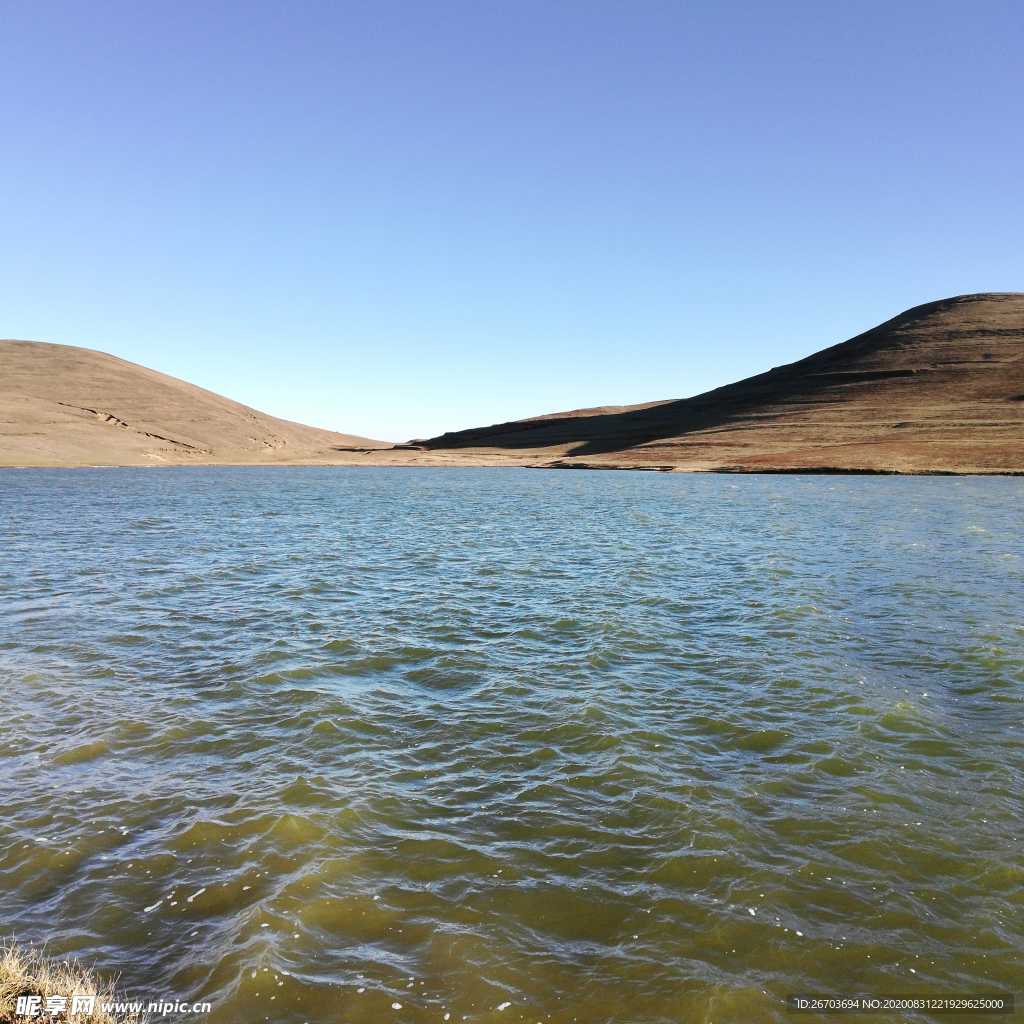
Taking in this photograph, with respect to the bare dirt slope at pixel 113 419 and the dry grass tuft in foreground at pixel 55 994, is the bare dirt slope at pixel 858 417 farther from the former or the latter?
the dry grass tuft in foreground at pixel 55 994

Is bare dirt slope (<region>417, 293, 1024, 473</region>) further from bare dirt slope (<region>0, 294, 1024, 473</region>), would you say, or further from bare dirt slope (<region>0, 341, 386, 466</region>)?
bare dirt slope (<region>0, 341, 386, 466</region>)

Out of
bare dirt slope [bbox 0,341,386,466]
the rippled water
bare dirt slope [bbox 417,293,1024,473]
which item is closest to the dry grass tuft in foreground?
the rippled water

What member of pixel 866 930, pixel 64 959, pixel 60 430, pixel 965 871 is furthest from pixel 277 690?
pixel 60 430

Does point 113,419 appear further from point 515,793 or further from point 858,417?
point 515,793

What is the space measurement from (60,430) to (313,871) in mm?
130722

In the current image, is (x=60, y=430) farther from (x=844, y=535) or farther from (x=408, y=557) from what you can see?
(x=844, y=535)

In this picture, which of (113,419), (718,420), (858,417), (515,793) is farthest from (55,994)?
(113,419)

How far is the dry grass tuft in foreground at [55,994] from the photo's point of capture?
4742 mm

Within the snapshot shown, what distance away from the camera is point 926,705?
38.9ft

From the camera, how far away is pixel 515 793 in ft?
29.4

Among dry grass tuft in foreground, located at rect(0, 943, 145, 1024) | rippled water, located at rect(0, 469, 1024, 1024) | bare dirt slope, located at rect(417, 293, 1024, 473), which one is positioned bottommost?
rippled water, located at rect(0, 469, 1024, 1024)

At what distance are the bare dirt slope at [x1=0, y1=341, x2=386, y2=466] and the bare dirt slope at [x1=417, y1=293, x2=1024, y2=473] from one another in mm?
45750

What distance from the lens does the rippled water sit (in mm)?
5992

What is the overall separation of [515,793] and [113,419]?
472 ft
